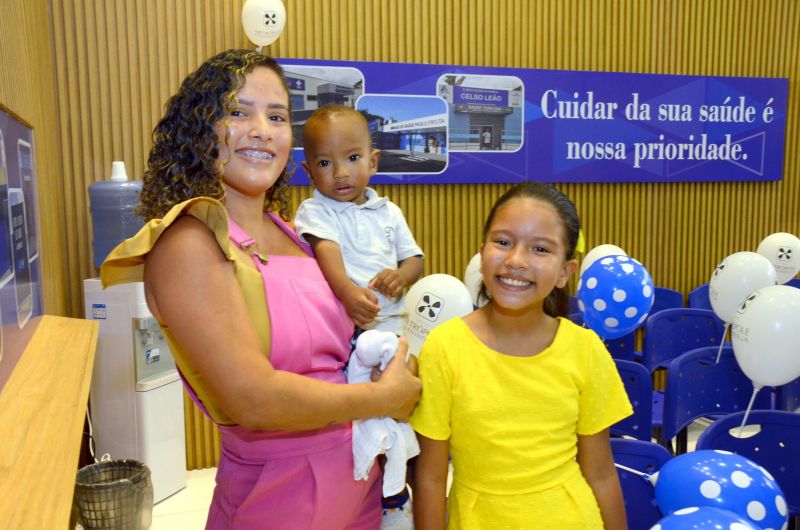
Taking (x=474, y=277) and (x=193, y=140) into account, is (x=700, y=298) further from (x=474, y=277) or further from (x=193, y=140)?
(x=193, y=140)

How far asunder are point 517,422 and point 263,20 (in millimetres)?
3286

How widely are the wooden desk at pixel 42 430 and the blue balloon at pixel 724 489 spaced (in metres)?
1.52

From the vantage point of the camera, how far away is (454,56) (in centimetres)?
502

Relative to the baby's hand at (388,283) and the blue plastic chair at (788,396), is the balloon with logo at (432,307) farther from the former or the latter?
the blue plastic chair at (788,396)

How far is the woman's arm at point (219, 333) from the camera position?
1214 millimetres

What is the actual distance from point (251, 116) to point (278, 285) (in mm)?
363

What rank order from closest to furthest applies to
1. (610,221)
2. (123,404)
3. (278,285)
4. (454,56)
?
(278,285)
(123,404)
(454,56)
(610,221)

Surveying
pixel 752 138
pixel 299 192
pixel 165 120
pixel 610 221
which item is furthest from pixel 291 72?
pixel 752 138

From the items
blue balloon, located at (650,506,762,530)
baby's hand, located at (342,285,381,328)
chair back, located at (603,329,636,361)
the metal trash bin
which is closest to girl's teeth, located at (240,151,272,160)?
baby's hand, located at (342,285,381,328)

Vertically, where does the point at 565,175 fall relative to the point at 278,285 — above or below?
above

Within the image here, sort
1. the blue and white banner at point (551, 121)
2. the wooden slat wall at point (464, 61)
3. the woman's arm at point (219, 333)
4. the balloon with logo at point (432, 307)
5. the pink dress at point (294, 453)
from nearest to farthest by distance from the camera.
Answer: the woman's arm at point (219, 333) → the pink dress at point (294, 453) → the balloon with logo at point (432, 307) → the wooden slat wall at point (464, 61) → the blue and white banner at point (551, 121)

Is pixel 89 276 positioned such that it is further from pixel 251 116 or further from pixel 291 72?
pixel 251 116

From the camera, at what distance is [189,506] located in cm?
401

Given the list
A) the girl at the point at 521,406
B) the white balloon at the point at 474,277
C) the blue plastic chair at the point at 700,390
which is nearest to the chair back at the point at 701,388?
the blue plastic chair at the point at 700,390
